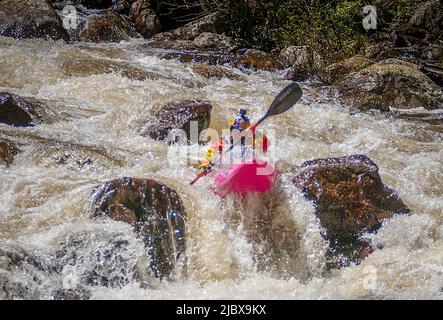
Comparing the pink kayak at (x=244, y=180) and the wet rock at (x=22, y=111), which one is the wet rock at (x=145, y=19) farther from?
the pink kayak at (x=244, y=180)

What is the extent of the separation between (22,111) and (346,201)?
10.2 feet

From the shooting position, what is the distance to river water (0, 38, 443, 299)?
122 inches

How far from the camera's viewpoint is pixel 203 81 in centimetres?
714

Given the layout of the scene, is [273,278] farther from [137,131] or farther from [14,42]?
[14,42]

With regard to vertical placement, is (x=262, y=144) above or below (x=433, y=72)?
above

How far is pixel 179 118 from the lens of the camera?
4.91 meters

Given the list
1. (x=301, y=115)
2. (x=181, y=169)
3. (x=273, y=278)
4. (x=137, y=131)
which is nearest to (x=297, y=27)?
(x=301, y=115)

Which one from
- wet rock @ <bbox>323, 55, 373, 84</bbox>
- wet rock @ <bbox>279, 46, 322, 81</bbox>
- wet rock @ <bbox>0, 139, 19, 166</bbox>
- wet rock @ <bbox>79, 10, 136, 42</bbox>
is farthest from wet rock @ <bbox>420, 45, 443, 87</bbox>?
wet rock @ <bbox>0, 139, 19, 166</bbox>

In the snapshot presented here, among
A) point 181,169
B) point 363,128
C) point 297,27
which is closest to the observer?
point 181,169

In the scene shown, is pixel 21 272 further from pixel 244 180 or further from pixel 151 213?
pixel 244 180

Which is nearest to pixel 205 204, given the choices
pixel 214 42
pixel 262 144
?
pixel 262 144

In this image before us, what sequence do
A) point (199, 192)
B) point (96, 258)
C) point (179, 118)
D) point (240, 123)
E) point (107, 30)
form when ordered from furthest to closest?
point (107, 30)
point (179, 118)
point (240, 123)
point (199, 192)
point (96, 258)

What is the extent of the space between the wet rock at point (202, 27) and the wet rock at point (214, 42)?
0.57m
